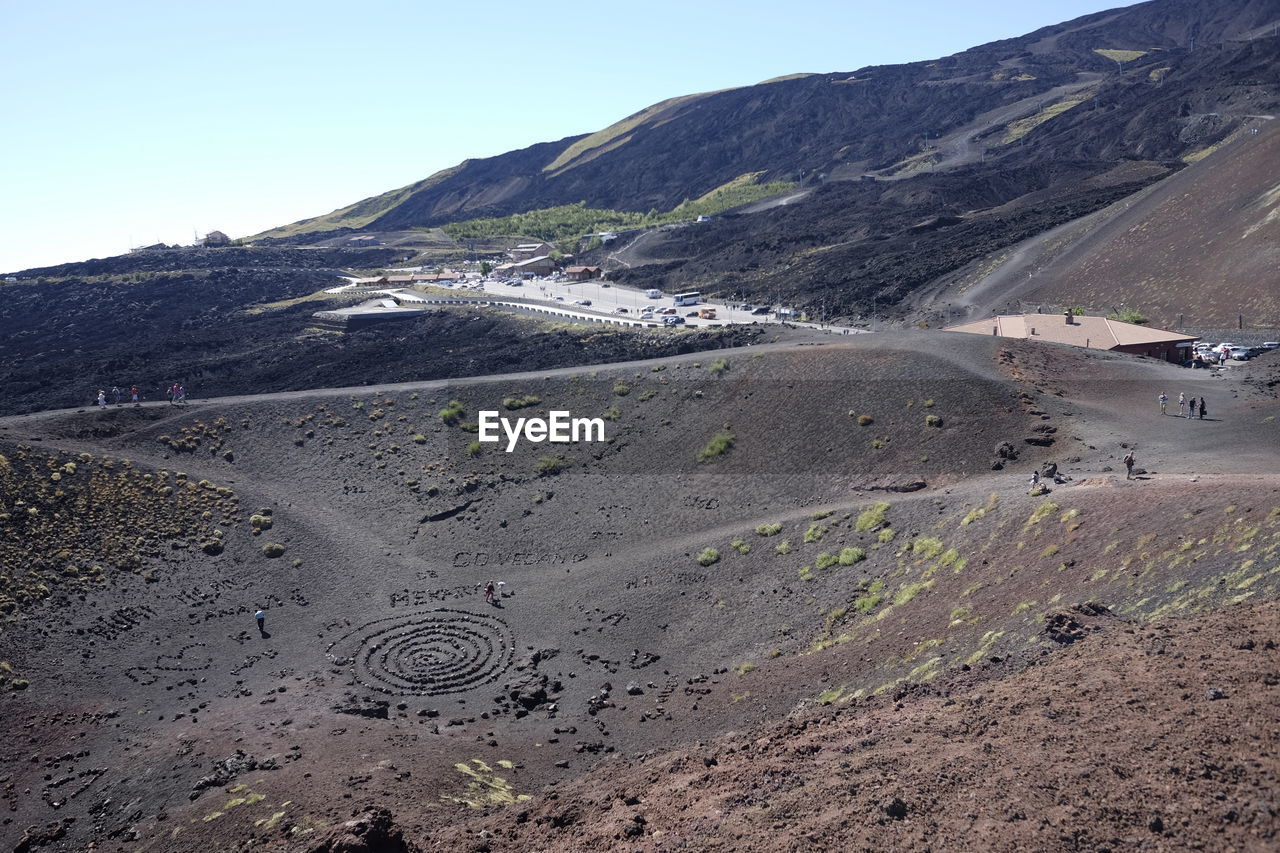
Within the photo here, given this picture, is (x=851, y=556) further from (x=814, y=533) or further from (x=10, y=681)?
(x=10, y=681)

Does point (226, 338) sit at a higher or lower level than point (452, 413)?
higher

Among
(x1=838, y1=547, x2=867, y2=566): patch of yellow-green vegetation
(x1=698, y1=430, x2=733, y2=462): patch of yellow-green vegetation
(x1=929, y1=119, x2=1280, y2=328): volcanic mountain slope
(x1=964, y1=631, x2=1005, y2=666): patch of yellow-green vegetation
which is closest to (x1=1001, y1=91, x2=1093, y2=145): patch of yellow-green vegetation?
(x1=929, y1=119, x2=1280, y2=328): volcanic mountain slope

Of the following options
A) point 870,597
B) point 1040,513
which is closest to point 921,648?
point 870,597

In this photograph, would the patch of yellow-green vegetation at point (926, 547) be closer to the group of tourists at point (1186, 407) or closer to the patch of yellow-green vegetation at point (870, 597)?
the patch of yellow-green vegetation at point (870, 597)

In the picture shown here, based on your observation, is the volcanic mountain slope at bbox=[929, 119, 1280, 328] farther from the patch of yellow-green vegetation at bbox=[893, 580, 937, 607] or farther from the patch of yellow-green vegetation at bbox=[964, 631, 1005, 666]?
the patch of yellow-green vegetation at bbox=[964, 631, 1005, 666]

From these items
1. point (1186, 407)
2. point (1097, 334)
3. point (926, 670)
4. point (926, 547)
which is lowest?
point (926, 670)

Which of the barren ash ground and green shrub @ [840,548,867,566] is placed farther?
green shrub @ [840,548,867,566]
